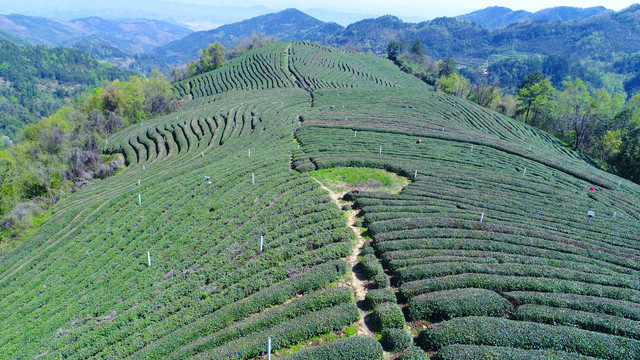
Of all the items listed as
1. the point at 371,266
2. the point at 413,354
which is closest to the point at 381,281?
the point at 371,266

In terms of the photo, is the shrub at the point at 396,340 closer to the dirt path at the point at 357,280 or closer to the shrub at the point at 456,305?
the dirt path at the point at 357,280

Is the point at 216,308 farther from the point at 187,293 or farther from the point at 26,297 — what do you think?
the point at 26,297

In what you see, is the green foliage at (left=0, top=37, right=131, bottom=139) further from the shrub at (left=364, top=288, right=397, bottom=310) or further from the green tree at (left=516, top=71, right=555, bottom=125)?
the green tree at (left=516, top=71, right=555, bottom=125)

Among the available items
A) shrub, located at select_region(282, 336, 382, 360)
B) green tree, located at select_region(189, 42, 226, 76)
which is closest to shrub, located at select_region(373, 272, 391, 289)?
shrub, located at select_region(282, 336, 382, 360)

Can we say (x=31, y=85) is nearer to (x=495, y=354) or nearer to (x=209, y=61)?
(x=209, y=61)

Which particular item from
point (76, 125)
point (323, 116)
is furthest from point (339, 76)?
point (76, 125)
